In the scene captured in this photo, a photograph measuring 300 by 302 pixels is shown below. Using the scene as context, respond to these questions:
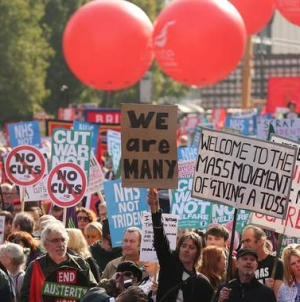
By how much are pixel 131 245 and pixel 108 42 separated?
966 centimetres

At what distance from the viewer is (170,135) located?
10719mm

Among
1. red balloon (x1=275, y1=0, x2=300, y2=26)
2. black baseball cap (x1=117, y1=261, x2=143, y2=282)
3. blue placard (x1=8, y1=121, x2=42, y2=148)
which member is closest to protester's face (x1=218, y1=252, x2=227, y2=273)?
black baseball cap (x1=117, y1=261, x2=143, y2=282)

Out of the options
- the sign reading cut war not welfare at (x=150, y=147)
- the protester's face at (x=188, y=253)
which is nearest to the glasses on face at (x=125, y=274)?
the protester's face at (x=188, y=253)

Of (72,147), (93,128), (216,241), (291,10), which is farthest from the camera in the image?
(93,128)

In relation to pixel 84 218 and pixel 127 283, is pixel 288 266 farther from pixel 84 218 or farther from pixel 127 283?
pixel 84 218

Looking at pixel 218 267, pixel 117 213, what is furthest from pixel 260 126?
pixel 218 267

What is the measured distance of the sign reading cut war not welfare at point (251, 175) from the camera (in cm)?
1064

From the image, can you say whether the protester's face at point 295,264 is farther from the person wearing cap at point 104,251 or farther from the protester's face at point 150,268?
the person wearing cap at point 104,251

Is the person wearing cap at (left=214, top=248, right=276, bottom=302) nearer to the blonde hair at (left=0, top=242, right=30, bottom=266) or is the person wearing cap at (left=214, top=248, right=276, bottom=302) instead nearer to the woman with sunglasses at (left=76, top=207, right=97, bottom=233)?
the blonde hair at (left=0, top=242, right=30, bottom=266)

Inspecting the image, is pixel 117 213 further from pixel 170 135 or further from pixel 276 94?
pixel 276 94

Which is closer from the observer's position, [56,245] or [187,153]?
[56,245]

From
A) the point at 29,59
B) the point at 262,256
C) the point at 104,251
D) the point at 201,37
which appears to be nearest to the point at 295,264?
the point at 262,256

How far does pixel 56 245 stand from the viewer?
10.8 meters

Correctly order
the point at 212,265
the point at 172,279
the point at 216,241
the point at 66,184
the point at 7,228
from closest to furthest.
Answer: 1. the point at 172,279
2. the point at 212,265
3. the point at 216,241
4. the point at 7,228
5. the point at 66,184
